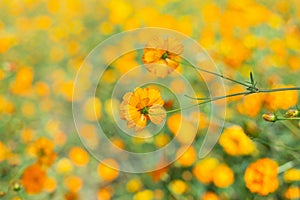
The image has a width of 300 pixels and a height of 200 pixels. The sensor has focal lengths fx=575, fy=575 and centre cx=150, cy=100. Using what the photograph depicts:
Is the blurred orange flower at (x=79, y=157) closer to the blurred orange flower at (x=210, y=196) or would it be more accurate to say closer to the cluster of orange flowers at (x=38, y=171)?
the cluster of orange flowers at (x=38, y=171)

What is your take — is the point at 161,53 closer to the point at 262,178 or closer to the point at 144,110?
the point at 144,110

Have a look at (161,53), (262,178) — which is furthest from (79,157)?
(161,53)

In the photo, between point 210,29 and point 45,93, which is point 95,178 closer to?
point 45,93

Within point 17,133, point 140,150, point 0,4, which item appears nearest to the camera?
point 140,150

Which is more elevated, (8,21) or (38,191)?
(8,21)

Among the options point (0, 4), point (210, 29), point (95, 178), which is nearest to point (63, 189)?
point (95, 178)

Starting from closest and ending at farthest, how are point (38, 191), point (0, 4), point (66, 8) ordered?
point (38, 191) < point (66, 8) < point (0, 4)

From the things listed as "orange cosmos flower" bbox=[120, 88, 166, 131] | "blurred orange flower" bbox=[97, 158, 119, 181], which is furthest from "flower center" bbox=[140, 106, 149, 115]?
"blurred orange flower" bbox=[97, 158, 119, 181]

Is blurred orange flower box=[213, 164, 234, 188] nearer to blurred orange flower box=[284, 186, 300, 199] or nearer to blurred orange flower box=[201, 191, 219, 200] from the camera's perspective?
blurred orange flower box=[201, 191, 219, 200]
